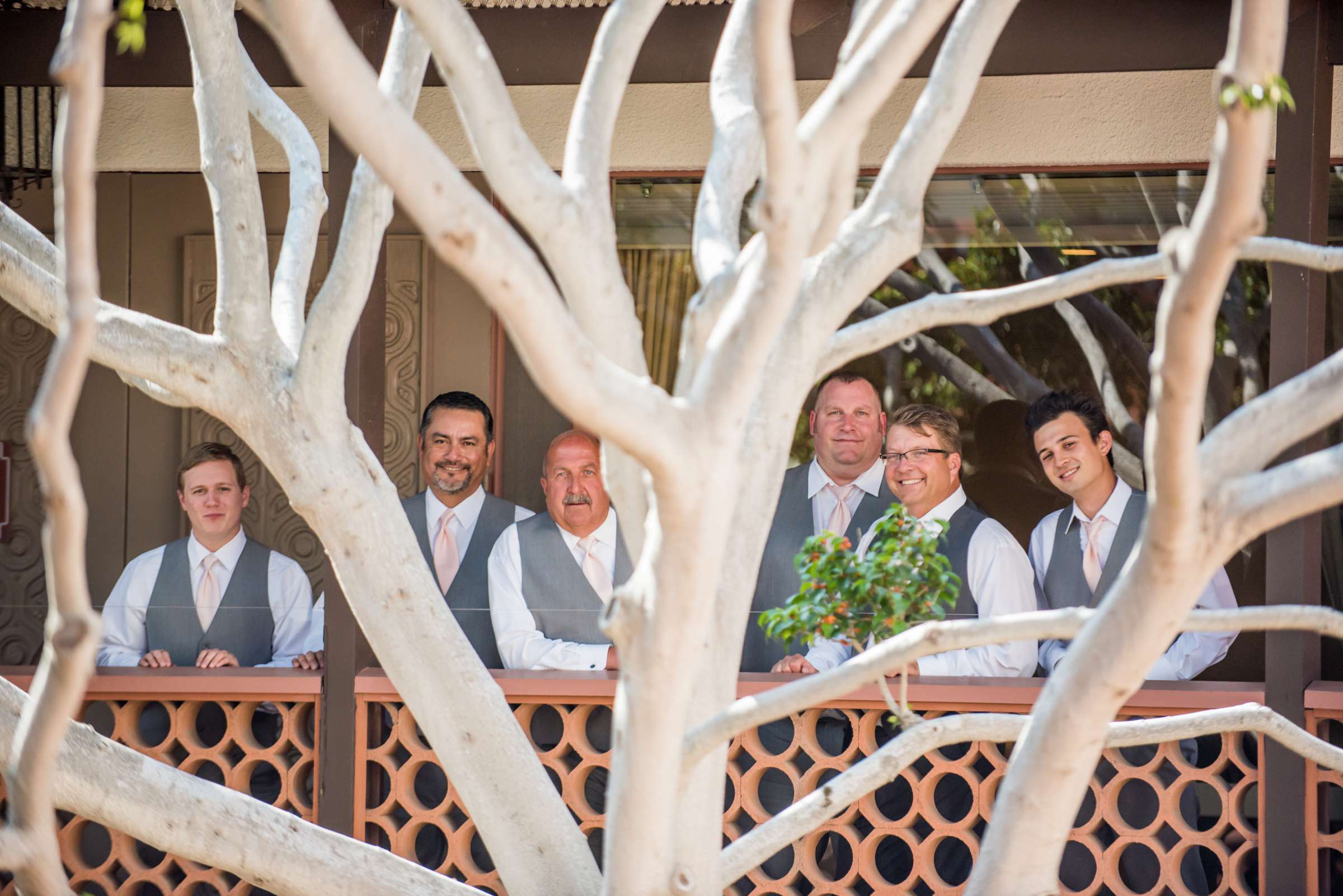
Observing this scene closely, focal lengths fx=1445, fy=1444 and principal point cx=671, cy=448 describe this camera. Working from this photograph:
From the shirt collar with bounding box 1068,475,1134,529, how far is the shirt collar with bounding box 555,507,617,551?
1681 millimetres

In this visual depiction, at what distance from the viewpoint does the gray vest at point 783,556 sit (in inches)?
191

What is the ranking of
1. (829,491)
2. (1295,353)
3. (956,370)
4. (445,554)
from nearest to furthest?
(1295,353), (829,491), (445,554), (956,370)

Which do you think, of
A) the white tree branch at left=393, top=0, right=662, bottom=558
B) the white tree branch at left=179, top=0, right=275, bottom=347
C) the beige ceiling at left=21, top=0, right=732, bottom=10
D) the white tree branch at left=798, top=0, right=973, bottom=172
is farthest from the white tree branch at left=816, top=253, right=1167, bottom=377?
the beige ceiling at left=21, top=0, right=732, bottom=10

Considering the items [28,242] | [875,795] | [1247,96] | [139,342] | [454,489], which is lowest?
[875,795]

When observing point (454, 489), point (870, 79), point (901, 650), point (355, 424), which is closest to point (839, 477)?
point (454, 489)

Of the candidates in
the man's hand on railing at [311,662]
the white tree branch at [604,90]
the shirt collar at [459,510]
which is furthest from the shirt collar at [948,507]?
the white tree branch at [604,90]

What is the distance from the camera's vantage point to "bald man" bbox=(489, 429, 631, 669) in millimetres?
4875

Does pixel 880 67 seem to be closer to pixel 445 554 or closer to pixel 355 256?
pixel 355 256

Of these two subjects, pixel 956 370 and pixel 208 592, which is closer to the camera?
pixel 208 592

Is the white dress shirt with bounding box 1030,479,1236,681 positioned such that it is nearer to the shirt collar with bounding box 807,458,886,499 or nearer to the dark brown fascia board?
the shirt collar with bounding box 807,458,886,499

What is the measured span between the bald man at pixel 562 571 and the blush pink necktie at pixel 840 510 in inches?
32.0

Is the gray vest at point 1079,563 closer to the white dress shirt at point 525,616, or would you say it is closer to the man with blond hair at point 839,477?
the man with blond hair at point 839,477

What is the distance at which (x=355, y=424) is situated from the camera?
16.3 ft

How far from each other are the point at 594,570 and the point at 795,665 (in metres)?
0.83
